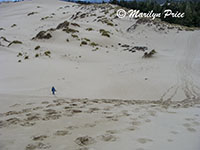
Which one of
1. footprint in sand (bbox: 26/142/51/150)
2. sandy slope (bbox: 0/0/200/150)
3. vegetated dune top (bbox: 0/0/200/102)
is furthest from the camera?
vegetated dune top (bbox: 0/0/200/102)

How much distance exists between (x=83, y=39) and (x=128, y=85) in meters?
10.5

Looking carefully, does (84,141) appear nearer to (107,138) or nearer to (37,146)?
(107,138)

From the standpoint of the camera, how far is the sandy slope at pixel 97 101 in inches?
116

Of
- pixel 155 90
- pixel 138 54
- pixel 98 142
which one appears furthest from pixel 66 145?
pixel 138 54

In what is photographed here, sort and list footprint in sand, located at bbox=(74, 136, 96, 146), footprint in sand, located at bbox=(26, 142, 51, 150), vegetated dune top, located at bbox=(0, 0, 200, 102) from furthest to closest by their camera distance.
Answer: vegetated dune top, located at bbox=(0, 0, 200, 102), footprint in sand, located at bbox=(74, 136, 96, 146), footprint in sand, located at bbox=(26, 142, 51, 150)

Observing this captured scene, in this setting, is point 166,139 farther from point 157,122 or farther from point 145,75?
point 145,75

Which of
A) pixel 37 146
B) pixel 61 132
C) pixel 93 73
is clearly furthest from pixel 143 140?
pixel 93 73

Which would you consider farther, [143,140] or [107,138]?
[107,138]

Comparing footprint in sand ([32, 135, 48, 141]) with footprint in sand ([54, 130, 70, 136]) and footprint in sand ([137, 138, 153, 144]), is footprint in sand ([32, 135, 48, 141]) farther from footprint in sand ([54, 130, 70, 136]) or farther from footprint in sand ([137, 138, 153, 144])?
footprint in sand ([137, 138, 153, 144])

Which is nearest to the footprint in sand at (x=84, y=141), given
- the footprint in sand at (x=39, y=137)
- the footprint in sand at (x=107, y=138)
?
the footprint in sand at (x=107, y=138)

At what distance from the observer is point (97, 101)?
232 inches

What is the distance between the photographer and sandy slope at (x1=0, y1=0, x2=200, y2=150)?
2.94 m

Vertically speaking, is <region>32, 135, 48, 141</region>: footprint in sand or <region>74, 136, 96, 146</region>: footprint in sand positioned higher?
<region>74, 136, 96, 146</region>: footprint in sand

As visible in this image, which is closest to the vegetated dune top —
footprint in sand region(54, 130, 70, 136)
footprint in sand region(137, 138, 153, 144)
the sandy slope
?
the sandy slope
